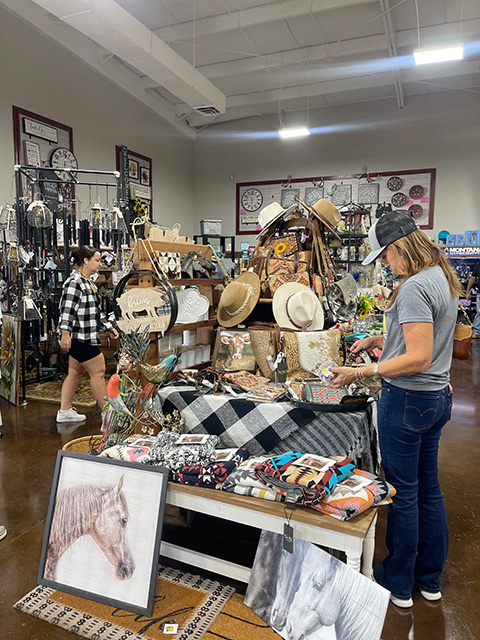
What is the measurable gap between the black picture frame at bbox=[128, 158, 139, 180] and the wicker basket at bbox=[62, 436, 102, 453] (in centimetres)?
716

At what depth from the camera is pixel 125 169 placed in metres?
8.60

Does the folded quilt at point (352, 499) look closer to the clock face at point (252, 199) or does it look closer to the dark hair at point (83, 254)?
the dark hair at point (83, 254)

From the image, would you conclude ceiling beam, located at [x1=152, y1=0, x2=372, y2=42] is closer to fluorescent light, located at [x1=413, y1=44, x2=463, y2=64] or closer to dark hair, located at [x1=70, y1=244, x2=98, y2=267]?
fluorescent light, located at [x1=413, y1=44, x2=463, y2=64]

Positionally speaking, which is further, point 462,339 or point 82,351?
point 82,351

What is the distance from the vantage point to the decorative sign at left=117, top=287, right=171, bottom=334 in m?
2.56

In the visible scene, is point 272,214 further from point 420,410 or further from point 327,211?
point 420,410

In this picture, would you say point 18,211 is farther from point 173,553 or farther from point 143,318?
point 173,553

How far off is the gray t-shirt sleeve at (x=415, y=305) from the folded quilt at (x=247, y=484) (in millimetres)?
803

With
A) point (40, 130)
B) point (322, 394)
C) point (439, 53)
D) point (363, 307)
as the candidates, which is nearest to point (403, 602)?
point (322, 394)

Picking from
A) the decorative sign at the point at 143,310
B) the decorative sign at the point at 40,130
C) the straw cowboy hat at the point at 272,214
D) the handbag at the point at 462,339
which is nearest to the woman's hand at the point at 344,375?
the handbag at the point at 462,339

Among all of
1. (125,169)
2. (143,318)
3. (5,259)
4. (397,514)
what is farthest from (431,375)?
(125,169)

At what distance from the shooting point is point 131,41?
18.0ft

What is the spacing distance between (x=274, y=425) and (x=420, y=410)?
→ 2.17 feet

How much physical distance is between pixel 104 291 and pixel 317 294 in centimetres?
372
